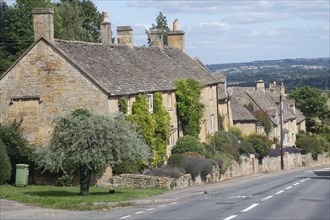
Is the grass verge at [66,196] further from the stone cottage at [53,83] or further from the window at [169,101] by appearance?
the window at [169,101]

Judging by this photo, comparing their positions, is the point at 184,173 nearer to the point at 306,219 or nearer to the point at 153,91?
the point at 153,91

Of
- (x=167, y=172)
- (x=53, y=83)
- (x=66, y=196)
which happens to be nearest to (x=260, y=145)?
(x=167, y=172)

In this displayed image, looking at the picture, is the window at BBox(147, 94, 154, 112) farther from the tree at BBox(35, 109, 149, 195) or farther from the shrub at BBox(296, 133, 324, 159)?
the shrub at BBox(296, 133, 324, 159)

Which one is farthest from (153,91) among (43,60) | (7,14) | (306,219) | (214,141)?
(7,14)

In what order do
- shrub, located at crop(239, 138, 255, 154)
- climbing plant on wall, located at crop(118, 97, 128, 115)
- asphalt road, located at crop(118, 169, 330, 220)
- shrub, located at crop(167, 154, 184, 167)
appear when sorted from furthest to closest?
1. shrub, located at crop(239, 138, 255, 154)
2. shrub, located at crop(167, 154, 184, 167)
3. climbing plant on wall, located at crop(118, 97, 128, 115)
4. asphalt road, located at crop(118, 169, 330, 220)

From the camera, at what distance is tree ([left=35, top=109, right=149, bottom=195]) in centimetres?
3047

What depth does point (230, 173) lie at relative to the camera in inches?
2128

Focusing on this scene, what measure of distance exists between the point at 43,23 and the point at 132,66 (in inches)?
364

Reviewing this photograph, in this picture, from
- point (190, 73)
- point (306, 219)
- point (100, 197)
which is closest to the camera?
point (306, 219)

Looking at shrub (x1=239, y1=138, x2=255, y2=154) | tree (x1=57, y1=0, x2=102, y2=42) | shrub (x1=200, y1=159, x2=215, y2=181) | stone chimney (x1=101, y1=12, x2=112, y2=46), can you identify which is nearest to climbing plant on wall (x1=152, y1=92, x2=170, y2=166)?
shrub (x1=200, y1=159, x2=215, y2=181)

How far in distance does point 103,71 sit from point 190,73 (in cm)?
1524

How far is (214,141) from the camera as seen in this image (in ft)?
188

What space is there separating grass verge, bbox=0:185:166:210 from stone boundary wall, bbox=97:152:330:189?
49.4 inches

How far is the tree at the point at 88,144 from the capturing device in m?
30.5
